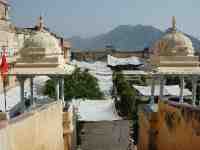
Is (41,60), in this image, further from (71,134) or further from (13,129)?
(13,129)

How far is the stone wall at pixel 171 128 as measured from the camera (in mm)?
8441

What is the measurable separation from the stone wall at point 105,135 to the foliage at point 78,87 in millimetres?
3548

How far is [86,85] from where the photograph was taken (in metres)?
26.1

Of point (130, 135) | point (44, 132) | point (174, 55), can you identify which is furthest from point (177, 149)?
point (130, 135)

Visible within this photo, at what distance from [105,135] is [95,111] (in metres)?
1.26

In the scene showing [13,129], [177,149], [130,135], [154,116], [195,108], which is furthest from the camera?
[130,135]

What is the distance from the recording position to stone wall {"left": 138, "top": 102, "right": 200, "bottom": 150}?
844 cm

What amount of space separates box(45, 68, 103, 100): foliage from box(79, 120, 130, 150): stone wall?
3.55m

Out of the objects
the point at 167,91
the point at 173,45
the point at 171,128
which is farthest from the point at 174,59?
the point at 167,91

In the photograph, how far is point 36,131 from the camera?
934 centimetres

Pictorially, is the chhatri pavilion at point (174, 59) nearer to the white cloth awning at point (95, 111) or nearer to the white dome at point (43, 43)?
the white dome at point (43, 43)

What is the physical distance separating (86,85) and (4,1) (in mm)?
9418

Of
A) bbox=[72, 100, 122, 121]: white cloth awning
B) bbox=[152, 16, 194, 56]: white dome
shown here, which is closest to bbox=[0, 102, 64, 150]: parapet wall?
bbox=[152, 16, 194, 56]: white dome

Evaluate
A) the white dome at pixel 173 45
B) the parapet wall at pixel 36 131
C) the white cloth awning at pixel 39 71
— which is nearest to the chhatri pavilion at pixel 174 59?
the white dome at pixel 173 45
